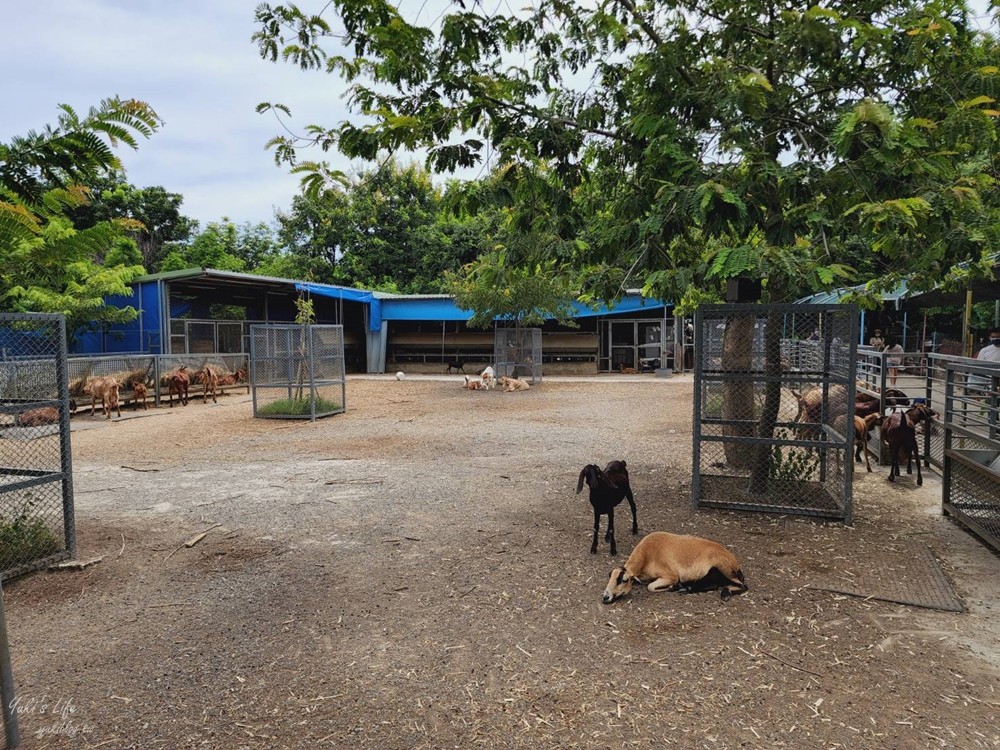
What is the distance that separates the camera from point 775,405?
5.96 meters

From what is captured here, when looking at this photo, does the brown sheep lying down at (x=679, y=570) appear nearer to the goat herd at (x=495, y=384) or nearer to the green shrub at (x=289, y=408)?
the green shrub at (x=289, y=408)

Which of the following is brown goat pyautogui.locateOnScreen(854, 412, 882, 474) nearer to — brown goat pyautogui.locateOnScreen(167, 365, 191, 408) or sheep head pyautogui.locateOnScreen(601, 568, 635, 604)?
sheep head pyautogui.locateOnScreen(601, 568, 635, 604)

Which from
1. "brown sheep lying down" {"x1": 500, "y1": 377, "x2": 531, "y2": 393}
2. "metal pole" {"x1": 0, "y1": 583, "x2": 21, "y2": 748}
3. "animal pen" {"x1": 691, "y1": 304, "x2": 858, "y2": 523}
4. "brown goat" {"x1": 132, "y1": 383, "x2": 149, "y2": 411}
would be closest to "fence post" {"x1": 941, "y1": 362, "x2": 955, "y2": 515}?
"animal pen" {"x1": 691, "y1": 304, "x2": 858, "y2": 523}

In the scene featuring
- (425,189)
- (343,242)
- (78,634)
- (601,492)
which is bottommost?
(78,634)

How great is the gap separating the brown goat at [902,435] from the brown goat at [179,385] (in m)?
14.3

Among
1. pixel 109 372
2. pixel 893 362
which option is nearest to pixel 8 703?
pixel 893 362

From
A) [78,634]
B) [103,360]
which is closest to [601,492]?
[78,634]

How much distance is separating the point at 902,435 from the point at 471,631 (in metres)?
5.55

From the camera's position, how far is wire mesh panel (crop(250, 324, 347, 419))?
12625 mm

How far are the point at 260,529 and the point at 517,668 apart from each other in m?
3.16

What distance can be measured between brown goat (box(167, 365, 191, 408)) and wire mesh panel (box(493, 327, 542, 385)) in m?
8.80

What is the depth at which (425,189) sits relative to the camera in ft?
108

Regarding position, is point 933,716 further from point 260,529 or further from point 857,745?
point 260,529

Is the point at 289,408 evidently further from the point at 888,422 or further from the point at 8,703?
the point at 8,703
